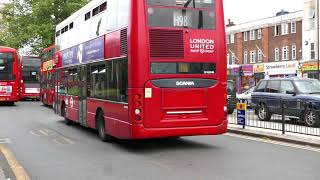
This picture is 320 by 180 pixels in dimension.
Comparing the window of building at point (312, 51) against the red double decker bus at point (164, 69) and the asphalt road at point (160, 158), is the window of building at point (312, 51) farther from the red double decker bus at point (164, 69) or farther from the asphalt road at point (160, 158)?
the red double decker bus at point (164, 69)

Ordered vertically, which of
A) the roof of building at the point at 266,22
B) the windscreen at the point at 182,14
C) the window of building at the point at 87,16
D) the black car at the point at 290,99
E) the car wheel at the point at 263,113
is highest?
the roof of building at the point at 266,22

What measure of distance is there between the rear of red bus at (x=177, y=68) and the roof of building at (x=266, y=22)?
4795cm

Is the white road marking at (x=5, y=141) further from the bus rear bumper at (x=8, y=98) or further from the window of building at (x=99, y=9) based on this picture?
the bus rear bumper at (x=8, y=98)

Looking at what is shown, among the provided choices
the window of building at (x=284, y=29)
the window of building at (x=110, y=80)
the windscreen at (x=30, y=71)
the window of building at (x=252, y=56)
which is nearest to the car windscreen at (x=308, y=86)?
the window of building at (x=110, y=80)

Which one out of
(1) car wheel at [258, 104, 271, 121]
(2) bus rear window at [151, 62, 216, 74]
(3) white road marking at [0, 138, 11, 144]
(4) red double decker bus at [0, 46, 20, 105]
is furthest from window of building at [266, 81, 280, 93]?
(4) red double decker bus at [0, 46, 20, 105]

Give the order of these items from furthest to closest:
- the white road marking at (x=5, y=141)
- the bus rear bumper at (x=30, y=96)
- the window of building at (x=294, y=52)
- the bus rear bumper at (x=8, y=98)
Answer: the window of building at (x=294, y=52)
the bus rear bumper at (x=30, y=96)
the bus rear bumper at (x=8, y=98)
the white road marking at (x=5, y=141)

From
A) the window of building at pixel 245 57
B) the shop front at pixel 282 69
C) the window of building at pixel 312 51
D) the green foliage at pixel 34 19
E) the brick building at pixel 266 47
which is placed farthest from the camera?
the window of building at pixel 245 57

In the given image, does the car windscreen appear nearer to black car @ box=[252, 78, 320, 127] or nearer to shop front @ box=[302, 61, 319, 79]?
black car @ box=[252, 78, 320, 127]

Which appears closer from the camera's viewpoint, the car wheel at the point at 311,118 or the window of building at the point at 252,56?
the car wheel at the point at 311,118

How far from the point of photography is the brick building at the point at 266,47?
192 feet

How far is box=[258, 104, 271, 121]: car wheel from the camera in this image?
19.5 m

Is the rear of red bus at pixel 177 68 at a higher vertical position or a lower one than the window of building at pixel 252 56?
lower

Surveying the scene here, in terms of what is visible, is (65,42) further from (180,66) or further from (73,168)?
(73,168)

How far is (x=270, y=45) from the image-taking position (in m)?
63.3
